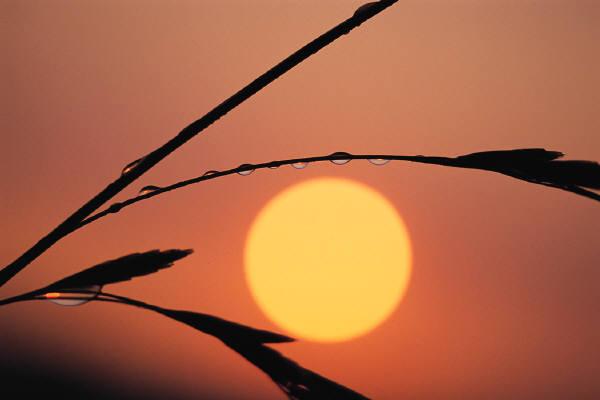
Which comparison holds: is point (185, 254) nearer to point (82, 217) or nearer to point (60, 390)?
point (82, 217)

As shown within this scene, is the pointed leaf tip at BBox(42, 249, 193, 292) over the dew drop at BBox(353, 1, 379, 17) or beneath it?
beneath

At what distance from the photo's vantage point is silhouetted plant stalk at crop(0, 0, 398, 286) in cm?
73

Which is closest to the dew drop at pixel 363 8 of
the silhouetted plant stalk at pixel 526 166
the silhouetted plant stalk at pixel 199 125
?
the silhouetted plant stalk at pixel 199 125

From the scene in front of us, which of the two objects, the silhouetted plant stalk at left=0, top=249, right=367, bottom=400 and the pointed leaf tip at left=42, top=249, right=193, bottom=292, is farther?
the pointed leaf tip at left=42, top=249, right=193, bottom=292

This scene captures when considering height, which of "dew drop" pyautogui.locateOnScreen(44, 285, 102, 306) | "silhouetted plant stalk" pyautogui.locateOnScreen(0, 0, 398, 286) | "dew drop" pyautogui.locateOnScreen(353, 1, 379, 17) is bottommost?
"dew drop" pyautogui.locateOnScreen(44, 285, 102, 306)

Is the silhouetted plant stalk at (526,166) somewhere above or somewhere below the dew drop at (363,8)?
below

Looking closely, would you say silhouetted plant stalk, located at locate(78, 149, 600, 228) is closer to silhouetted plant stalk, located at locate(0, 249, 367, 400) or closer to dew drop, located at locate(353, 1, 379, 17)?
silhouetted plant stalk, located at locate(0, 249, 367, 400)

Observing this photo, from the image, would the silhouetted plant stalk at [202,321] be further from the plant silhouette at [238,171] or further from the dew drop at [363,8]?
the dew drop at [363,8]

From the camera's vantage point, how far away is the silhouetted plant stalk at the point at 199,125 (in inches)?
28.9

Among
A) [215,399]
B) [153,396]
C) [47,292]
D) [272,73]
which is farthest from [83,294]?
[153,396]

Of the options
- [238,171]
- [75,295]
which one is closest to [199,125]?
[238,171]

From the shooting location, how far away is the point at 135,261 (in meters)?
0.96

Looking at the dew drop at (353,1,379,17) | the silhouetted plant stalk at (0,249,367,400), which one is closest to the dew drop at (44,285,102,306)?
the silhouetted plant stalk at (0,249,367,400)

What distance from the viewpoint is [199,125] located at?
77 centimetres
